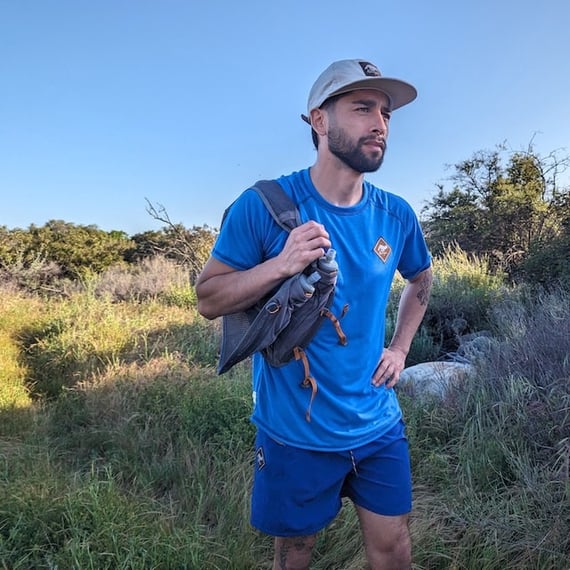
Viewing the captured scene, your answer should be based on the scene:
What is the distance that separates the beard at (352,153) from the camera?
2.14 meters

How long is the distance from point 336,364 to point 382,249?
519 mm

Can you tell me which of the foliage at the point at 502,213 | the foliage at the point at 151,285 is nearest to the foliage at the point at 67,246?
the foliage at the point at 151,285

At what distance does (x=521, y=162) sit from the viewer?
41.1 ft

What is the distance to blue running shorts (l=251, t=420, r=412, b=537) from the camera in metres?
2.08

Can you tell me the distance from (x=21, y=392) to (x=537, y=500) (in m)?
5.28

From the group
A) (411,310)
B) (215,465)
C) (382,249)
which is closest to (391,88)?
(382,249)

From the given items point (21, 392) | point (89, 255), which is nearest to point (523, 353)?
point (21, 392)

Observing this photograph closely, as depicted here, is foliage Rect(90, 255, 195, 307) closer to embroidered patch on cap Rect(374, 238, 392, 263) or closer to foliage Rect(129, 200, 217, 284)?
foliage Rect(129, 200, 217, 284)

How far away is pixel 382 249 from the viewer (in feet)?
7.27

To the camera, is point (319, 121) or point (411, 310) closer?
point (319, 121)

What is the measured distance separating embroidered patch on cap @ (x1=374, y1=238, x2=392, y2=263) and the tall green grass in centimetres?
164

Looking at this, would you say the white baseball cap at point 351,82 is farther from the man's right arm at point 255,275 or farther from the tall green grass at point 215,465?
the tall green grass at point 215,465

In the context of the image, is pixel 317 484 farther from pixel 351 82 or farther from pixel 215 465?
pixel 215 465

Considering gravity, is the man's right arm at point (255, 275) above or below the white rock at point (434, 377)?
above
